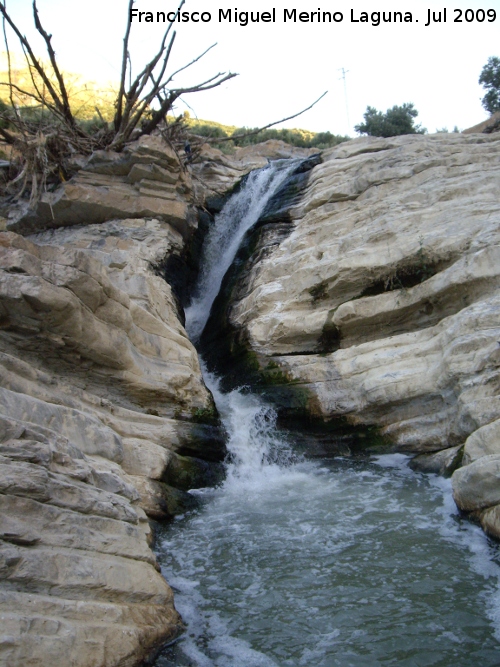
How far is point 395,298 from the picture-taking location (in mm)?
9031

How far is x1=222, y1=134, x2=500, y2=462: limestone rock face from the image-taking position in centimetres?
770

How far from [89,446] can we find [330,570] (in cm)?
275

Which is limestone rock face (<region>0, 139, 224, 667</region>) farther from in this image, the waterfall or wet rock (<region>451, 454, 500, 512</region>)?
wet rock (<region>451, 454, 500, 512</region>)

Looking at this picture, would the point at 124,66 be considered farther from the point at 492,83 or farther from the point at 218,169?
the point at 492,83

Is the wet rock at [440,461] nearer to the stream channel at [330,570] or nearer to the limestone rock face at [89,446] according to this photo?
the stream channel at [330,570]

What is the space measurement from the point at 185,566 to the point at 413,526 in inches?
95.7

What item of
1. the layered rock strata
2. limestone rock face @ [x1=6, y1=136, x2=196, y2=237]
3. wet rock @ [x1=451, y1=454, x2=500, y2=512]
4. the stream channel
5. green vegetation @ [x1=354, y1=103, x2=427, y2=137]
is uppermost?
green vegetation @ [x1=354, y1=103, x2=427, y2=137]

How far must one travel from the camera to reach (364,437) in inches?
333

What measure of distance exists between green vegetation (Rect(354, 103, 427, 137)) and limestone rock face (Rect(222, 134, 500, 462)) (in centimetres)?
1458

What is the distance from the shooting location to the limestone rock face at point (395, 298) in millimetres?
7695

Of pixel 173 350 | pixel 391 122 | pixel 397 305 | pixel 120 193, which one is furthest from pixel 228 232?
pixel 391 122

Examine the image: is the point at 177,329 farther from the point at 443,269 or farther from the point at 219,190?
the point at 219,190

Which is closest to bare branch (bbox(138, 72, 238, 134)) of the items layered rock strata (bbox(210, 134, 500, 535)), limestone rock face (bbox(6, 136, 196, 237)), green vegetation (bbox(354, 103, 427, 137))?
limestone rock face (bbox(6, 136, 196, 237))

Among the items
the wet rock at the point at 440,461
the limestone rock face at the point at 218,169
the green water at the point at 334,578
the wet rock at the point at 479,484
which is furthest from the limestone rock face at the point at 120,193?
the wet rock at the point at 479,484
